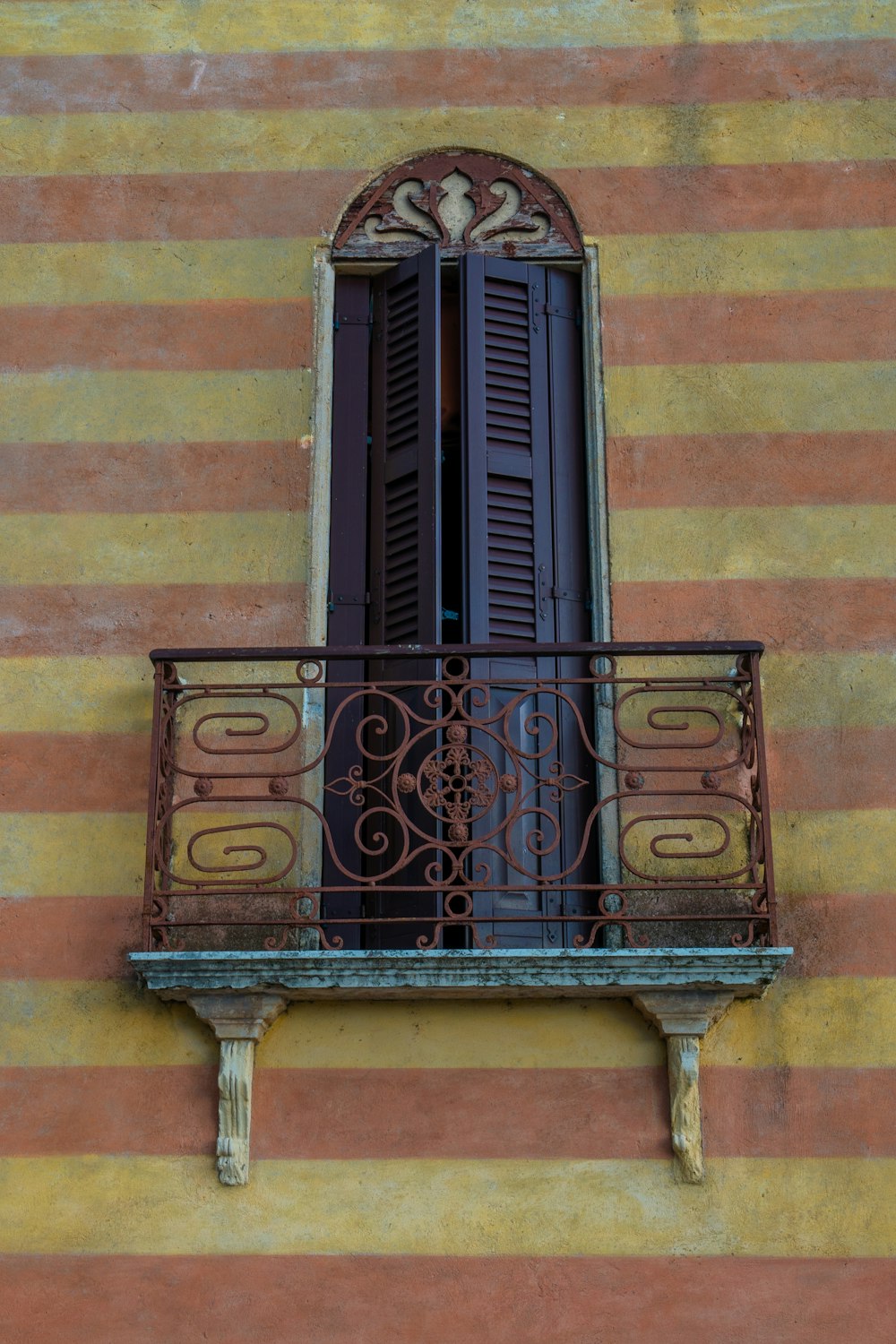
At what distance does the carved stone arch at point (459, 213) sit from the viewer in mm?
7230

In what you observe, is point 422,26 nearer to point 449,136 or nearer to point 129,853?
point 449,136

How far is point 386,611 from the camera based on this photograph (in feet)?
22.3

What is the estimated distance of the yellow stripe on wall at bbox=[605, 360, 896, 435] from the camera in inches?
271

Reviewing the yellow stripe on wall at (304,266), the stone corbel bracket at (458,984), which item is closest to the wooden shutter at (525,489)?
the yellow stripe on wall at (304,266)

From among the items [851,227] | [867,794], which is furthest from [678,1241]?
[851,227]

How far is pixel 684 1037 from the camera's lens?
19.7 ft

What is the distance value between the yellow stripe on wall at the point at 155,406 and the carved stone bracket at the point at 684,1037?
2.55 m

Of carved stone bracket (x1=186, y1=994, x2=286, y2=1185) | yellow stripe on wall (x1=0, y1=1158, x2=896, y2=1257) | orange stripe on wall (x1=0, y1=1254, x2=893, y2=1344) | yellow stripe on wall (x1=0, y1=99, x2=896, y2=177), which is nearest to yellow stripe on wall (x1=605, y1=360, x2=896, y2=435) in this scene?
yellow stripe on wall (x1=0, y1=99, x2=896, y2=177)

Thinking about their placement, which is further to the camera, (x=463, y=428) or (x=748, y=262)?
(x=748, y=262)

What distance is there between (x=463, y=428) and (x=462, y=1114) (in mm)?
2562

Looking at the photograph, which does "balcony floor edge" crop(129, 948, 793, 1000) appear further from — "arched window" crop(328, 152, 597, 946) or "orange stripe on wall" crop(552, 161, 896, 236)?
"orange stripe on wall" crop(552, 161, 896, 236)

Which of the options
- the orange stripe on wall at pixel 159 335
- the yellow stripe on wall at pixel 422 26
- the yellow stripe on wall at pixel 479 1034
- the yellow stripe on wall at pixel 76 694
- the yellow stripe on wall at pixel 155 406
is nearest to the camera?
the yellow stripe on wall at pixel 479 1034

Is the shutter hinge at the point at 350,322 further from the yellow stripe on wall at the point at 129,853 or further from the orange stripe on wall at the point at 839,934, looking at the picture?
the orange stripe on wall at the point at 839,934

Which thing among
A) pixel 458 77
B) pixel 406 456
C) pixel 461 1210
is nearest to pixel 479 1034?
pixel 461 1210
